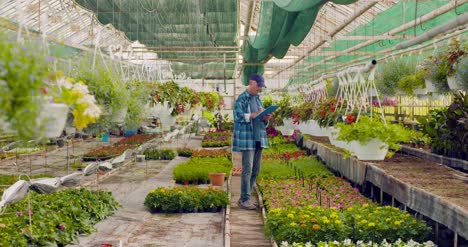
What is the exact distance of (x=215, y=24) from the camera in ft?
42.5

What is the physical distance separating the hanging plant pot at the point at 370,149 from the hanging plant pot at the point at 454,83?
1070mm

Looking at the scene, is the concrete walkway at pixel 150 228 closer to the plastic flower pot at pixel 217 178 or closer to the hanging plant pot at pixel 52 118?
the plastic flower pot at pixel 217 178

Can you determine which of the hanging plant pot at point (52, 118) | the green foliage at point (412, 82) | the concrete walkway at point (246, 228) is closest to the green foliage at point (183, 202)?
the concrete walkway at point (246, 228)

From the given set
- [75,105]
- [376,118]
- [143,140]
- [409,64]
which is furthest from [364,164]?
[143,140]

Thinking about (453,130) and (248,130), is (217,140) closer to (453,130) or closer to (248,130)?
(248,130)

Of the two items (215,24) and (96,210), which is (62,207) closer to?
(96,210)

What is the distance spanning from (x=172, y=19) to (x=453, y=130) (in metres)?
7.04

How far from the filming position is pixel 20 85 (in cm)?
222

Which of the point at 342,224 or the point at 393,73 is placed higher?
the point at 393,73

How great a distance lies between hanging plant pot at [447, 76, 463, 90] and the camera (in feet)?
17.1

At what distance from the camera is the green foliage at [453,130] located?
20.4 ft

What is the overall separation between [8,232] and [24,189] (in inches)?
35.2

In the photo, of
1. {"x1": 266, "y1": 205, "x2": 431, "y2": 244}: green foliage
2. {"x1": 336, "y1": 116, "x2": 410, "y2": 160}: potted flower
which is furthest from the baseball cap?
{"x1": 266, "y1": 205, "x2": 431, "y2": 244}: green foliage

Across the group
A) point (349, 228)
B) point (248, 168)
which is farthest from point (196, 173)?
point (349, 228)
